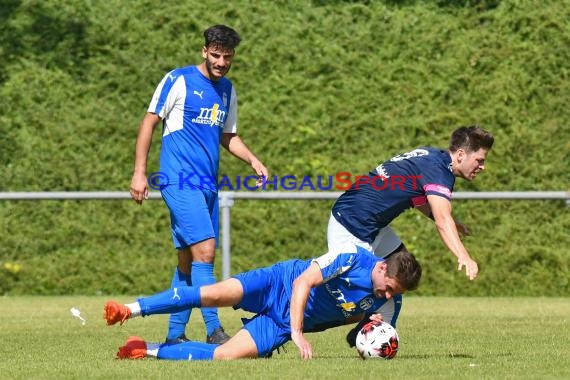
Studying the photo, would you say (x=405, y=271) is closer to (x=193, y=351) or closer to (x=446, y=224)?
(x=446, y=224)

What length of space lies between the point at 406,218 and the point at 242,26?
3.28 m

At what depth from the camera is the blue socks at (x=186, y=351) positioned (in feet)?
27.6

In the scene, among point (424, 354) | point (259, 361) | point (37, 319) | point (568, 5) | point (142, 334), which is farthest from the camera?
point (568, 5)

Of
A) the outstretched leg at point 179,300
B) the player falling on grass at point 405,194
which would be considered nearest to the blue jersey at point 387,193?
the player falling on grass at point 405,194

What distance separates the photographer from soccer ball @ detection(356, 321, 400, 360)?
324 inches

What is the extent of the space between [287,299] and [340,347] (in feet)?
4.07

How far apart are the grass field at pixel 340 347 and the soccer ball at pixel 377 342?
0.10m

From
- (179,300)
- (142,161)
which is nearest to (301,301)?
(179,300)

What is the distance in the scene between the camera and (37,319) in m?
12.2

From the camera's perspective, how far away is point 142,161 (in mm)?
9430

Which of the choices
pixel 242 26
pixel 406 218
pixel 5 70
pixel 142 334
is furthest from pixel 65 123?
pixel 142 334

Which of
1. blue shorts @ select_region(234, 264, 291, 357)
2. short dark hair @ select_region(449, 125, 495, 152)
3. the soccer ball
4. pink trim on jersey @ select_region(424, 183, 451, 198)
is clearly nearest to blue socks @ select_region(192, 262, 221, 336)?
blue shorts @ select_region(234, 264, 291, 357)

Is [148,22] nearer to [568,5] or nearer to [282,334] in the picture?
[568,5]

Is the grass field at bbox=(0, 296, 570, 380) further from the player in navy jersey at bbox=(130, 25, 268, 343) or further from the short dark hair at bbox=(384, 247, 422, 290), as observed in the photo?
the player in navy jersey at bbox=(130, 25, 268, 343)
